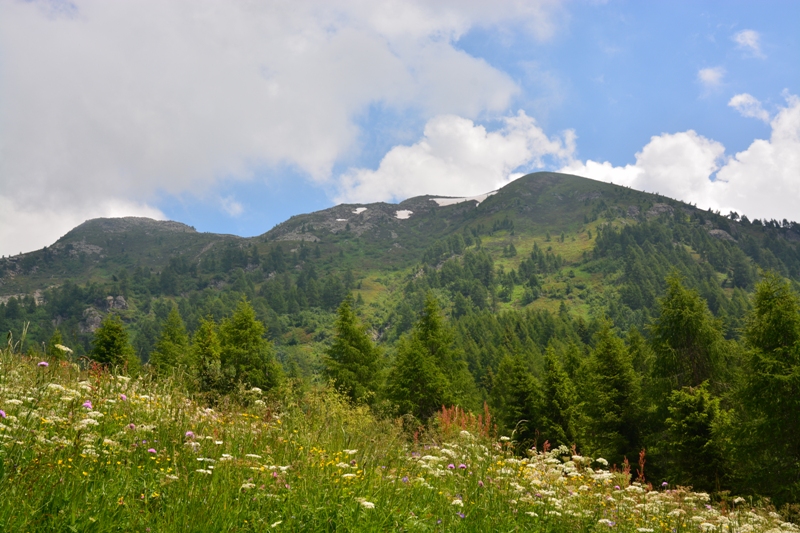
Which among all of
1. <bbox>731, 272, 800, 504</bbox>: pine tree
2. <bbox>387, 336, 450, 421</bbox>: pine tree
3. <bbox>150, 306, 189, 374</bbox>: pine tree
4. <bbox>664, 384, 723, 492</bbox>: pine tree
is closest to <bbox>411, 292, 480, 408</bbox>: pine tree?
<bbox>387, 336, 450, 421</bbox>: pine tree

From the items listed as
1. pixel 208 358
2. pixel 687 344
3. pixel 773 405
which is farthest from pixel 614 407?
pixel 208 358

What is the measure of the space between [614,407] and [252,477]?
76.6 feet

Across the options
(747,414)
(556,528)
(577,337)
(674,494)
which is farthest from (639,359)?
(577,337)

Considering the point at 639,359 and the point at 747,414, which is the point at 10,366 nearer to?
the point at 747,414

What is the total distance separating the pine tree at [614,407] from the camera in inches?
906

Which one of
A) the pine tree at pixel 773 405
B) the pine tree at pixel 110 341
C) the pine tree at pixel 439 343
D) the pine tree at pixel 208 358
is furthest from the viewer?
the pine tree at pixel 110 341

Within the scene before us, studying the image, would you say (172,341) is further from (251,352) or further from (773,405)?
(773,405)

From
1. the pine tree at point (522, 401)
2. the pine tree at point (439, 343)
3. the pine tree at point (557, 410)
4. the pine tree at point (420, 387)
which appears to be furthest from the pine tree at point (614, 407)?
the pine tree at point (439, 343)

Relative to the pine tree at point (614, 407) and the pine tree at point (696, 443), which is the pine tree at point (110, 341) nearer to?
the pine tree at point (614, 407)

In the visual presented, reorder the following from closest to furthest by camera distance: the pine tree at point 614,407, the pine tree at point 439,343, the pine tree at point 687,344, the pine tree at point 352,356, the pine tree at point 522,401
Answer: the pine tree at point 687,344 < the pine tree at point 614,407 < the pine tree at point 522,401 < the pine tree at point 352,356 < the pine tree at point 439,343

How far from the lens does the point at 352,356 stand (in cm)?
3219

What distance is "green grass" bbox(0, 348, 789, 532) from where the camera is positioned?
3705 millimetres

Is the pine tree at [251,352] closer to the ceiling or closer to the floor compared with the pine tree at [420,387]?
closer to the ceiling

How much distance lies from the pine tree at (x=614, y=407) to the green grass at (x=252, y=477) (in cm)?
1729
